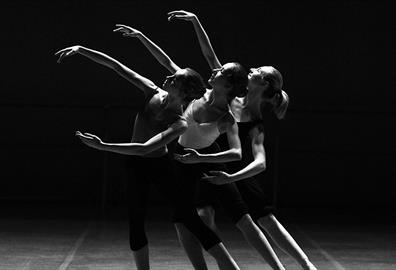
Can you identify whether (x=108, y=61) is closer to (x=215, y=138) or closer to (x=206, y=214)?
(x=215, y=138)

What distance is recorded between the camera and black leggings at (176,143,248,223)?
4930 millimetres

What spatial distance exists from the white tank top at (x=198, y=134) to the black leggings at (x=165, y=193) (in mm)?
209

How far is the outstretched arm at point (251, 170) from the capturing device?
4.53 m

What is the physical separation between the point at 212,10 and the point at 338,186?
2791 millimetres

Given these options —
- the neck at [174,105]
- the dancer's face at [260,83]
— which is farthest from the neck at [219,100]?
the dancer's face at [260,83]

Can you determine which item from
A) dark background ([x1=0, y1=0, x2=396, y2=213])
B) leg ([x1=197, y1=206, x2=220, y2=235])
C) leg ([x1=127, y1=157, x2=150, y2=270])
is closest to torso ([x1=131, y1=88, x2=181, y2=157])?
leg ([x1=127, y1=157, x2=150, y2=270])

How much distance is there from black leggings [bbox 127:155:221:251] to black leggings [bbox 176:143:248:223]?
8 cm

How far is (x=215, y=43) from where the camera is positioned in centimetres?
1063

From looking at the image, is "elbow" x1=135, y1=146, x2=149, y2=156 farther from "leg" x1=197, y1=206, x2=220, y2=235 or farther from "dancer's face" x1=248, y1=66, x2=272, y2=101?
"dancer's face" x1=248, y1=66, x2=272, y2=101

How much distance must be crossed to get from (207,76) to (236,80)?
578 centimetres

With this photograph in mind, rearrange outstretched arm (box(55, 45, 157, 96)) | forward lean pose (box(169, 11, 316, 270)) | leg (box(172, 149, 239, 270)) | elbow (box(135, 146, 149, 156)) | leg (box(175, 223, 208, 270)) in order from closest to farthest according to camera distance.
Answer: elbow (box(135, 146, 149, 156)), outstretched arm (box(55, 45, 157, 96)), leg (box(172, 149, 239, 270)), leg (box(175, 223, 208, 270)), forward lean pose (box(169, 11, 316, 270))

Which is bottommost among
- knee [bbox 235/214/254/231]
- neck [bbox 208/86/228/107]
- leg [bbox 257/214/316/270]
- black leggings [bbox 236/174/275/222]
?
leg [bbox 257/214/316/270]

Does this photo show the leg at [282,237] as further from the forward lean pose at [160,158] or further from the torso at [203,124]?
the torso at [203,124]

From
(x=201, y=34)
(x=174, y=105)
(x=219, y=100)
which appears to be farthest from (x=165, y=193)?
(x=201, y=34)
